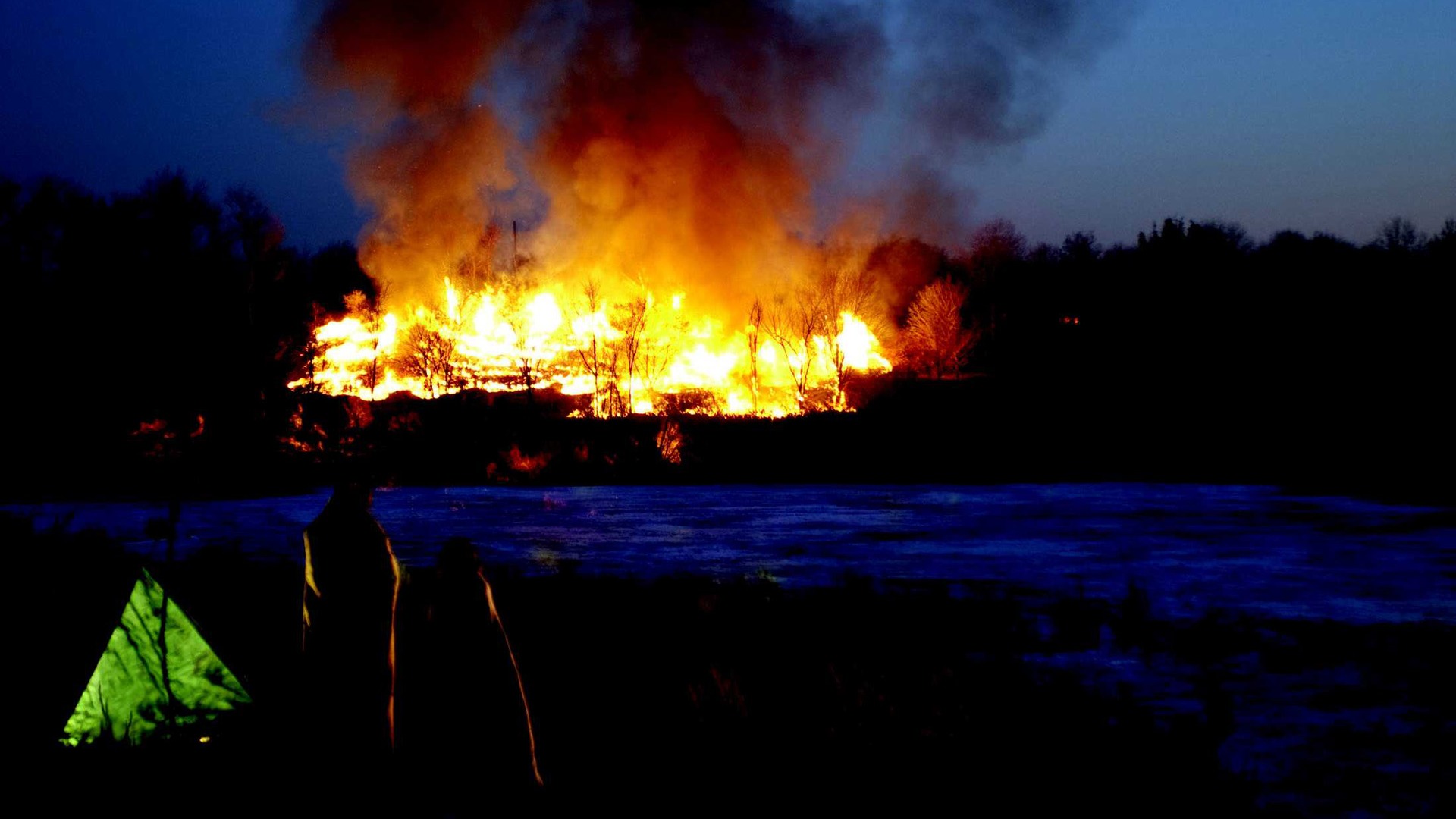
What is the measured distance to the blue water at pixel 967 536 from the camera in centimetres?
1155

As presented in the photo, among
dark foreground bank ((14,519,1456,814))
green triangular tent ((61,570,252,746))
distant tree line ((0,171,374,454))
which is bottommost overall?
dark foreground bank ((14,519,1456,814))

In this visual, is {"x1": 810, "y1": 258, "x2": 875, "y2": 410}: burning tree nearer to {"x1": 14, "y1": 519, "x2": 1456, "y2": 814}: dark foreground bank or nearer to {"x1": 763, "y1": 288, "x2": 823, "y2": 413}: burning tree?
{"x1": 763, "y1": 288, "x2": 823, "y2": 413}: burning tree

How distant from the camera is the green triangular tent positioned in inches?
238

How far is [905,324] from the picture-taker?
45.9 meters

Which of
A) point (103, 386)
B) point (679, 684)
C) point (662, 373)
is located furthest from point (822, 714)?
point (662, 373)

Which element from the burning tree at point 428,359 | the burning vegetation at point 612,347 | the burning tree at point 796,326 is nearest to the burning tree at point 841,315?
A: the burning vegetation at point 612,347

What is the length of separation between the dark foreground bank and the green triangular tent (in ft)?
0.44

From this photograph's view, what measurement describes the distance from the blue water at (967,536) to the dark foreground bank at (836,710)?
5.52 feet

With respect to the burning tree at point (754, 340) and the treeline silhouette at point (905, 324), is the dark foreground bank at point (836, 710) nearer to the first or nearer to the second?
the treeline silhouette at point (905, 324)

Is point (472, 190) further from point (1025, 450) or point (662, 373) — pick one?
point (1025, 450)

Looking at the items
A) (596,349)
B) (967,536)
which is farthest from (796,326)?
(967,536)

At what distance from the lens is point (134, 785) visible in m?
5.45

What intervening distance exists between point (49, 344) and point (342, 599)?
20071 millimetres

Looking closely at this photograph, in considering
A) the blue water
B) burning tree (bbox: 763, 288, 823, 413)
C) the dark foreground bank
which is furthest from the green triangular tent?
burning tree (bbox: 763, 288, 823, 413)
